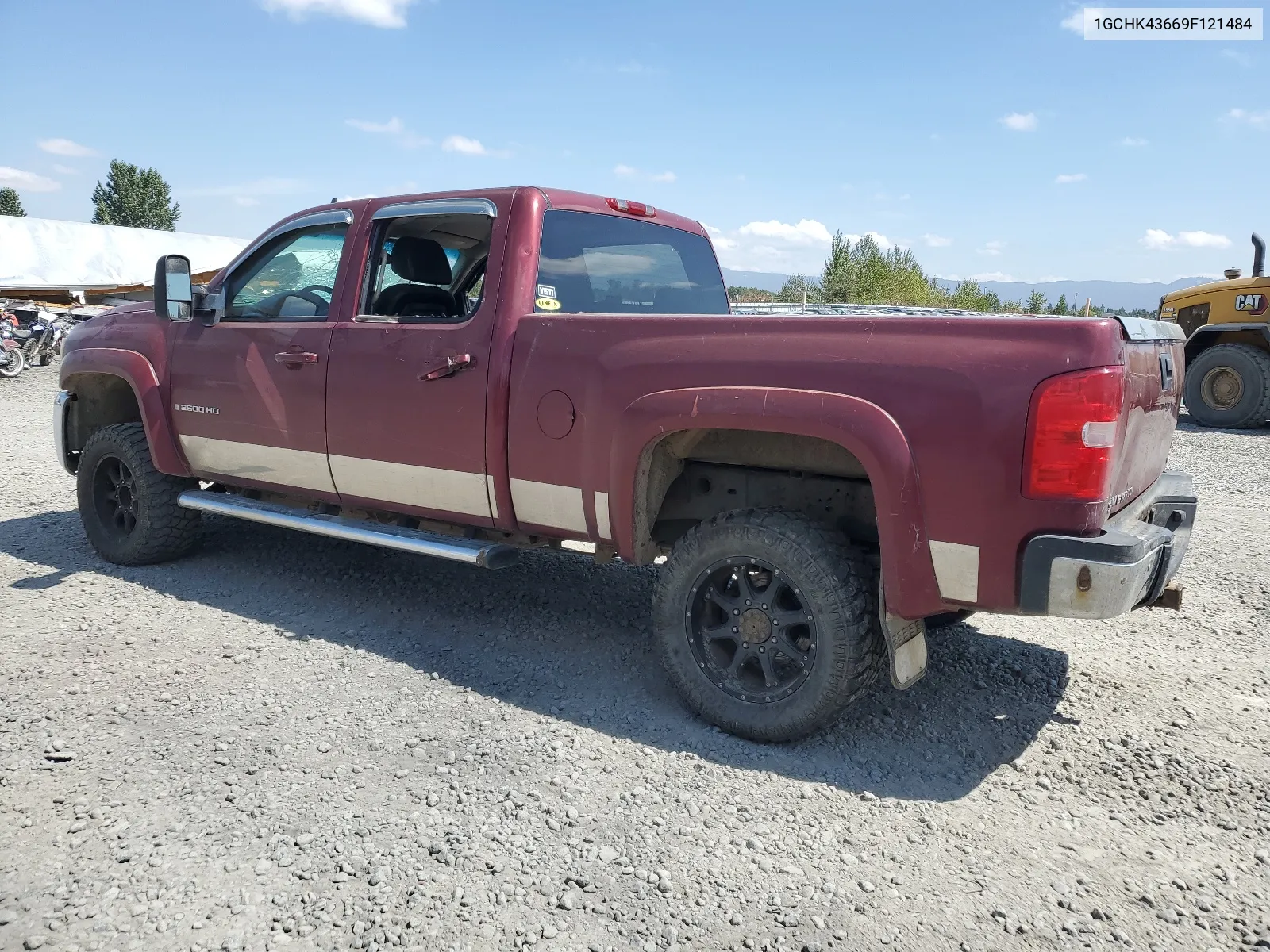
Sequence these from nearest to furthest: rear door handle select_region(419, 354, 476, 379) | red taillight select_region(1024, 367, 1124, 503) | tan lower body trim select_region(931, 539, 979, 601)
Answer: red taillight select_region(1024, 367, 1124, 503), tan lower body trim select_region(931, 539, 979, 601), rear door handle select_region(419, 354, 476, 379)

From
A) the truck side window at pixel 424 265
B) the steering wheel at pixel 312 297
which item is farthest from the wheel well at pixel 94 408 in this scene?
the truck side window at pixel 424 265

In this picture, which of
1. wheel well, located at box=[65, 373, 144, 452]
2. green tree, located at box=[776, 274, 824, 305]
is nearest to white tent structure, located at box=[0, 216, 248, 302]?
green tree, located at box=[776, 274, 824, 305]

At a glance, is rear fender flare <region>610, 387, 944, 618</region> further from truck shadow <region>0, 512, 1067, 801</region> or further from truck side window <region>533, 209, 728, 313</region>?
truck side window <region>533, 209, 728, 313</region>

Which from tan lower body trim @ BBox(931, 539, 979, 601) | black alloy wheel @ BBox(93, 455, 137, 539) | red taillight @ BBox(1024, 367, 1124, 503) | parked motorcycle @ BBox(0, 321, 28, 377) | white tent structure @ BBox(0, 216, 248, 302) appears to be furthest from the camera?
white tent structure @ BBox(0, 216, 248, 302)

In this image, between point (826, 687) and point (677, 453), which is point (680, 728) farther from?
point (677, 453)

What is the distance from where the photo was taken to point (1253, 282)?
11.4 metres

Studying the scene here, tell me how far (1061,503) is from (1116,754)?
1.17m

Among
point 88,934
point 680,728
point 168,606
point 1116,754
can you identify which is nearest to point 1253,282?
point 1116,754

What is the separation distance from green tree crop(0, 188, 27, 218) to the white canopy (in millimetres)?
57873

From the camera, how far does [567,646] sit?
14.0ft

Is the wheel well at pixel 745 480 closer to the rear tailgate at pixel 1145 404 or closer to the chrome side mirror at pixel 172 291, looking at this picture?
the rear tailgate at pixel 1145 404

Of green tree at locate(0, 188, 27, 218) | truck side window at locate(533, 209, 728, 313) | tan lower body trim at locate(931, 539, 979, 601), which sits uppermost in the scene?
green tree at locate(0, 188, 27, 218)

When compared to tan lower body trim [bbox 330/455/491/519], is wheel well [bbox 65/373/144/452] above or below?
above

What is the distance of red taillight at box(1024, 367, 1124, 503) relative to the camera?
8.63ft
